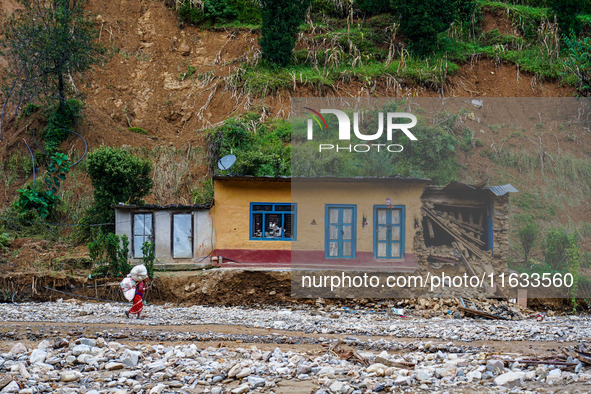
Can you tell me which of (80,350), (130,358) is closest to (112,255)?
(80,350)

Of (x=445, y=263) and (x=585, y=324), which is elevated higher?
(x=445, y=263)

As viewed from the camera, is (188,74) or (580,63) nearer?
(580,63)

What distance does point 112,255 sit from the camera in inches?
597

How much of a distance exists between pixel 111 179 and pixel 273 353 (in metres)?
9.51

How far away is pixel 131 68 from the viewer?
1050 inches

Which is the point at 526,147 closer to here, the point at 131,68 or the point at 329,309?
the point at 329,309

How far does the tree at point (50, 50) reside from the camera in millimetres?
20750

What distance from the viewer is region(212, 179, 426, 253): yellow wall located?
15.4 metres

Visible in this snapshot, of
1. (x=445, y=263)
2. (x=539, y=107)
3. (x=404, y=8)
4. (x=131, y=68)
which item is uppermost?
(x=404, y=8)

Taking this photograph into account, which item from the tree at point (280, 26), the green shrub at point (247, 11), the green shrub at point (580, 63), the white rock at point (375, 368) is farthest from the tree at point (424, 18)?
the white rock at point (375, 368)

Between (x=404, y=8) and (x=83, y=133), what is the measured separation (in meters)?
13.6

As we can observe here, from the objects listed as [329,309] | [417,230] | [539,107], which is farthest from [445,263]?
[539,107]

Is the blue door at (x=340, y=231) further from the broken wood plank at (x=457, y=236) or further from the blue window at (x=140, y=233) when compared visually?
the blue window at (x=140, y=233)

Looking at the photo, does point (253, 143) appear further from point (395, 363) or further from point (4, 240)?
point (395, 363)
